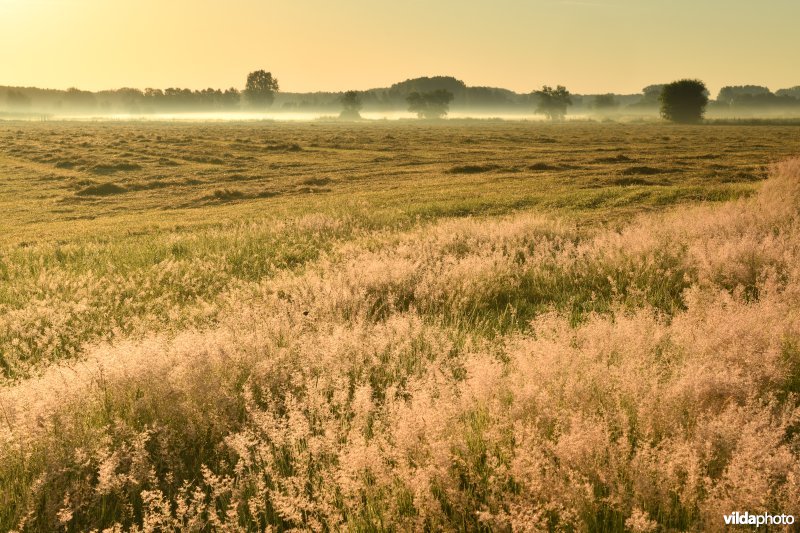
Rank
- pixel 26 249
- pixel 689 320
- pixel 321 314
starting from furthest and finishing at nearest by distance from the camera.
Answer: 1. pixel 26 249
2. pixel 321 314
3. pixel 689 320

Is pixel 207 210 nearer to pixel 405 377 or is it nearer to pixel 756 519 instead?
pixel 405 377

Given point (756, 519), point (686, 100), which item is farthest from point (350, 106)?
point (756, 519)

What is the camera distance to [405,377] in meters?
5.24

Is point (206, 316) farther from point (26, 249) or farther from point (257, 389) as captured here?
point (26, 249)

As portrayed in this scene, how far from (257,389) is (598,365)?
9.79ft

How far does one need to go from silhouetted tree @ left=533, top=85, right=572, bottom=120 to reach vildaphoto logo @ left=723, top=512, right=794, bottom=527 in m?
194

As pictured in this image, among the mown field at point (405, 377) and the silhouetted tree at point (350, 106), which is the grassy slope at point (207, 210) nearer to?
the mown field at point (405, 377)

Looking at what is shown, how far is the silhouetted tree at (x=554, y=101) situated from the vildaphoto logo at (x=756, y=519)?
19434cm

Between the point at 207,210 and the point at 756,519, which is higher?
the point at 756,519

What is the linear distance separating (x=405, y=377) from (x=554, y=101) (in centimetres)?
19357

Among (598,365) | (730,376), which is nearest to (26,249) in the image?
(598,365)

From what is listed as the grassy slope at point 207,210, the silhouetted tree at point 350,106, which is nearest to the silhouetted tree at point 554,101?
the silhouetted tree at point 350,106

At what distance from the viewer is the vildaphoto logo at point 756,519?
109 inches

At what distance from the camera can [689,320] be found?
5.70m
